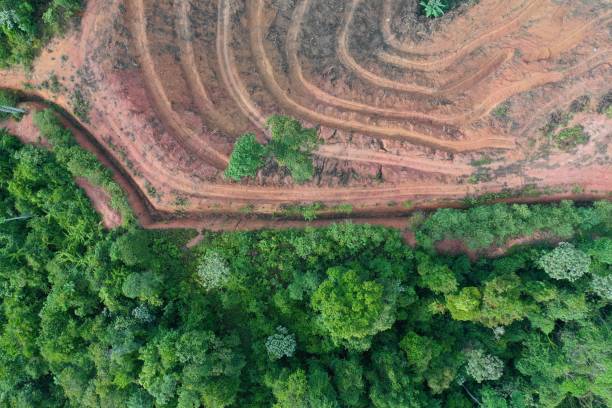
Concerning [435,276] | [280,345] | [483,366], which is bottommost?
[280,345]

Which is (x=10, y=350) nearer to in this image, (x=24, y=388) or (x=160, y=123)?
(x=24, y=388)

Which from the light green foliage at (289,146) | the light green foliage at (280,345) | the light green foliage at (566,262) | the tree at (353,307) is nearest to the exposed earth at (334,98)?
the light green foliage at (289,146)

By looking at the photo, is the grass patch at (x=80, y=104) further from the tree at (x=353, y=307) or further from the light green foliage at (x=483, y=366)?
the light green foliage at (x=483, y=366)

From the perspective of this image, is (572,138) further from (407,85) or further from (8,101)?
(8,101)

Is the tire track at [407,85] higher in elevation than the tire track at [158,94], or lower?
higher

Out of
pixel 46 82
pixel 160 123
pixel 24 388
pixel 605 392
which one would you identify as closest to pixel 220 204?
pixel 160 123

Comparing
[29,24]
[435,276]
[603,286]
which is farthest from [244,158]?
[603,286]
